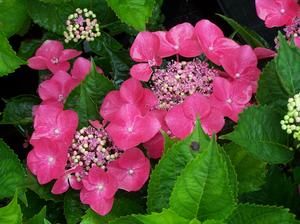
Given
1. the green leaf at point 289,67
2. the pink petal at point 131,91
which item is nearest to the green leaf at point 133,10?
the pink petal at point 131,91

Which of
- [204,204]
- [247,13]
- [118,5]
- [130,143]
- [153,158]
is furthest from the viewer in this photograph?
[247,13]

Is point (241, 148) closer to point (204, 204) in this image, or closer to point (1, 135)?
point (204, 204)

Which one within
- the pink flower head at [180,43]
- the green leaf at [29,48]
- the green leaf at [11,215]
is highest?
the pink flower head at [180,43]

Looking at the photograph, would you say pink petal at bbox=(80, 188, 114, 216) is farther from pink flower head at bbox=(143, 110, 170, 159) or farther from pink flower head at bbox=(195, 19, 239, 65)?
pink flower head at bbox=(195, 19, 239, 65)

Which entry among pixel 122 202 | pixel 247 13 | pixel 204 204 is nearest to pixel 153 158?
pixel 122 202

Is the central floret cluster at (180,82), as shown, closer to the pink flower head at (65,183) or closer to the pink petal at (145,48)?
the pink petal at (145,48)

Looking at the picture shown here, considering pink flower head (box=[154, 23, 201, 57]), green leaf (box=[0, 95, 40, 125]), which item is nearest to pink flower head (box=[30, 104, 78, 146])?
pink flower head (box=[154, 23, 201, 57])
